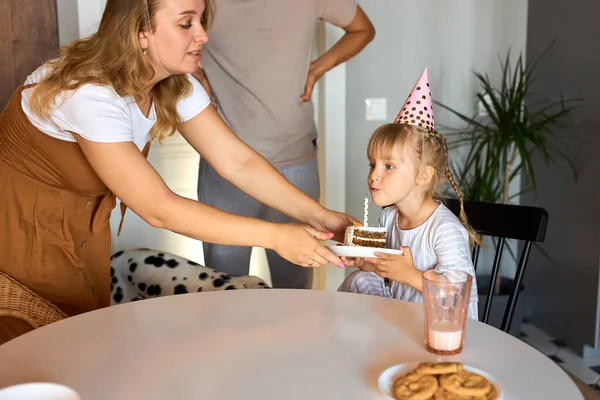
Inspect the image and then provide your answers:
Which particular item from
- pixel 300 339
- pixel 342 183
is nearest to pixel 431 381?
pixel 300 339

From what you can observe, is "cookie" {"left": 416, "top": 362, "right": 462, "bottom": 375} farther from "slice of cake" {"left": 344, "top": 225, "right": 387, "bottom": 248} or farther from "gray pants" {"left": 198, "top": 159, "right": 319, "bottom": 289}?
"gray pants" {"left": 198, "top": 159, "right": 319, "bottom": 289}

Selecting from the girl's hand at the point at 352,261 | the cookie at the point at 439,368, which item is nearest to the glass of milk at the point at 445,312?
the cookie at the point at 439,368

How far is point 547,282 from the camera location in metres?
3.65

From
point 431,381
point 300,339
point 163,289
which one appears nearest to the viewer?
point 431,381

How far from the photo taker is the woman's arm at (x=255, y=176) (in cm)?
214

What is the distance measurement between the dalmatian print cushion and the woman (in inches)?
14.2

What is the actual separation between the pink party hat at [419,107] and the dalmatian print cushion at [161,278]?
73 centimetres

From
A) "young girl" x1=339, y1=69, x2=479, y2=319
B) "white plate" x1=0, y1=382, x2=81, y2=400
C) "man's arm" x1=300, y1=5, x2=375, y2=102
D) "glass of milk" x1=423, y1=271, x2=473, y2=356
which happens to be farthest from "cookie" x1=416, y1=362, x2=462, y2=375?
"man's arm" x1=300, y1=5, x2=375, y2=102

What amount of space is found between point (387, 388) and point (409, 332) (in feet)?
0.91

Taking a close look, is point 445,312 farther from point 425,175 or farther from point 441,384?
point 425,175

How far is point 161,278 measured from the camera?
2.57 m

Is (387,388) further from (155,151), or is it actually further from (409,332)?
(155,151)

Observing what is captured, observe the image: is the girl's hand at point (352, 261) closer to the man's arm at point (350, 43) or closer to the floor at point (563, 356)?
the man's arm at point (350, 43)

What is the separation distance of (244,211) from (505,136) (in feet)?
4.22
